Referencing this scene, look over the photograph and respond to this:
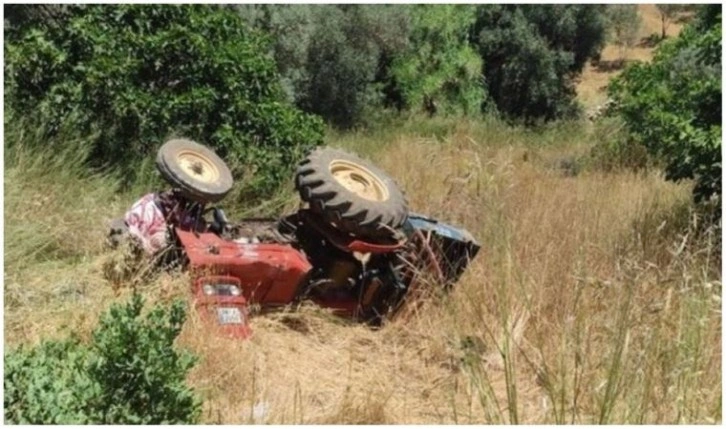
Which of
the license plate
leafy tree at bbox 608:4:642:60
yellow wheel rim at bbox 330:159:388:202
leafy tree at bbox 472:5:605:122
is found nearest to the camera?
the license plate

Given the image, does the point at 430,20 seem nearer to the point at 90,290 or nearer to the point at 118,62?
the point at 118,62

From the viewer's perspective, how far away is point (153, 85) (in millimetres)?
7691

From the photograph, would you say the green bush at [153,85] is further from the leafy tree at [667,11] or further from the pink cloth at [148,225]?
the leafy tree at [667,11]

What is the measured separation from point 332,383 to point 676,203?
3.95 meters

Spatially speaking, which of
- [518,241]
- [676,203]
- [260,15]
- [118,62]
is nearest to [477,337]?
[518,241]

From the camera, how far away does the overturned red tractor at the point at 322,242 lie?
512 cm

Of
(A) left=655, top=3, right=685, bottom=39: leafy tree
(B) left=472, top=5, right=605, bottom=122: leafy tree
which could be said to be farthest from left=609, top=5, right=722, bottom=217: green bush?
(A) left=655, top=3, right=685, bottom=39: leafy tree

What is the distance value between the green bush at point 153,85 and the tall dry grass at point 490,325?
649mm

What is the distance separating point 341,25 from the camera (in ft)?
50.1

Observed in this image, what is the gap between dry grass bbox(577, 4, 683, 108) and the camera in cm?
2025

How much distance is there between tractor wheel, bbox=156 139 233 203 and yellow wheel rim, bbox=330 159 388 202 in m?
0.66

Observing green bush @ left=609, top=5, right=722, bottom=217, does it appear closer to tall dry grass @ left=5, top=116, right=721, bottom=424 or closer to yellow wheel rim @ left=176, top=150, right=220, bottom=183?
tall dry grass @ left=5, top=116, right=721, bottom=424

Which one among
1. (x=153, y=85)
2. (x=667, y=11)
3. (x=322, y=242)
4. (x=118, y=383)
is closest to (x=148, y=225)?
(x=322, y=242)

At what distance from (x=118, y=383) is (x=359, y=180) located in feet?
9.39
